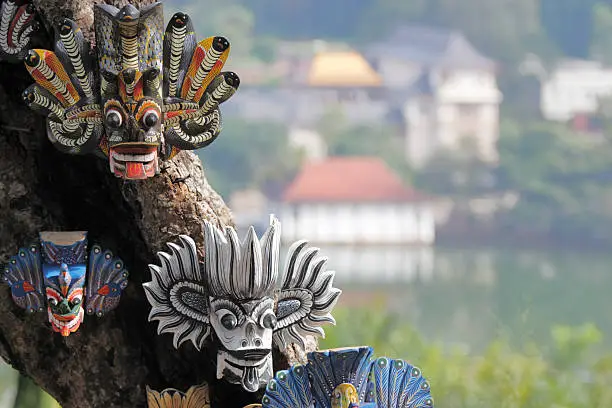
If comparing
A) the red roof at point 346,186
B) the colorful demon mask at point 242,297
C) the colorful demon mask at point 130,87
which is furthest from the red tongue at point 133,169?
the red roof at point 346,186

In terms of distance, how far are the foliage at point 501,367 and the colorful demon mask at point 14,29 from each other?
2573mm

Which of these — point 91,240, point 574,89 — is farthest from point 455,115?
point 91,240

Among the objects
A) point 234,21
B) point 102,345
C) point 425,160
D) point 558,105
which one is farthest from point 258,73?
point 102,345

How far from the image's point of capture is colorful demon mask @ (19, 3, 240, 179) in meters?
2.25

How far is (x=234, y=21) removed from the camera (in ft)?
45.1

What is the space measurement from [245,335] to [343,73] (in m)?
11.6

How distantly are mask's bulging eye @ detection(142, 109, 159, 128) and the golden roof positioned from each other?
1130 centimetres

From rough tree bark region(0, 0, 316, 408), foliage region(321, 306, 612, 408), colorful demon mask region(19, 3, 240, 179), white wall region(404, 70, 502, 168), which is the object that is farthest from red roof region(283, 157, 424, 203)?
colorful demon mask region(19, 3, 240, 179)

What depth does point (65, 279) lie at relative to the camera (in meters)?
2.32

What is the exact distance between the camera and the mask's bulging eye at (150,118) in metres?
2.26

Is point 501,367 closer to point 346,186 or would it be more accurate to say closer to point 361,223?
point 346,186

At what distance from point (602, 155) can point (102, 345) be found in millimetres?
11543

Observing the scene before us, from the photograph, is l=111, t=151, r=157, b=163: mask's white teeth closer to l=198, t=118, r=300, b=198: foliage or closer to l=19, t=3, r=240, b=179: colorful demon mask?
l=19, t=3, r=240, b=179: colorful demon mask

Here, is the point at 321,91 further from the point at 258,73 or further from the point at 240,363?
the point at 240,363
